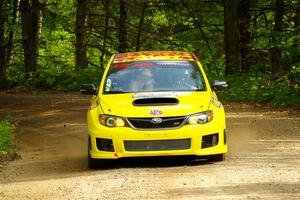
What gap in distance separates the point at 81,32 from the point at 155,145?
22301 millimetres

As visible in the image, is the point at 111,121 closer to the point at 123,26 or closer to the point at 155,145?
the point at 155,145

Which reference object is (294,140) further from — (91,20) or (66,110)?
(91,20)

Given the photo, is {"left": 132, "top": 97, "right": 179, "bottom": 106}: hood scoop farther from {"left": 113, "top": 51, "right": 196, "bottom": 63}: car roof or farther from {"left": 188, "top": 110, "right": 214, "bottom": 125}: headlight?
{"left": 113, "top": 51, "right": 196, "bottom": 63}: car roof

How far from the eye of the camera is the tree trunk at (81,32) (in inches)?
1304

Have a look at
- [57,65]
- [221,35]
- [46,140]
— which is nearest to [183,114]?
[46,140]

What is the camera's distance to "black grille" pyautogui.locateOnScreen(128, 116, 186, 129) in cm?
1177

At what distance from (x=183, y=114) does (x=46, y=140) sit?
6.67 metres

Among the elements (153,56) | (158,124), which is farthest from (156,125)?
(153,56)

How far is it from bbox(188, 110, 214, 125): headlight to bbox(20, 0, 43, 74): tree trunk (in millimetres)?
21985

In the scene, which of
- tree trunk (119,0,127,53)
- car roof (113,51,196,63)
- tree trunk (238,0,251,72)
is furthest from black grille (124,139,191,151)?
tree trunk (119,0,127,53)

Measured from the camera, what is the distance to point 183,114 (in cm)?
1179

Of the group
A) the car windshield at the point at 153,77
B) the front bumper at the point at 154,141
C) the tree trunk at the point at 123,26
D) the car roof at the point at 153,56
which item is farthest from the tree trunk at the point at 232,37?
the front bumper at the point at 154,141

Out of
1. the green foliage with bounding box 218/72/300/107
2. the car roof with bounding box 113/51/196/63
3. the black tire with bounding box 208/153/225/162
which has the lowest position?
the green foliage with bounding box 218/72/300/107

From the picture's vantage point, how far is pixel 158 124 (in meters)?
11.8
